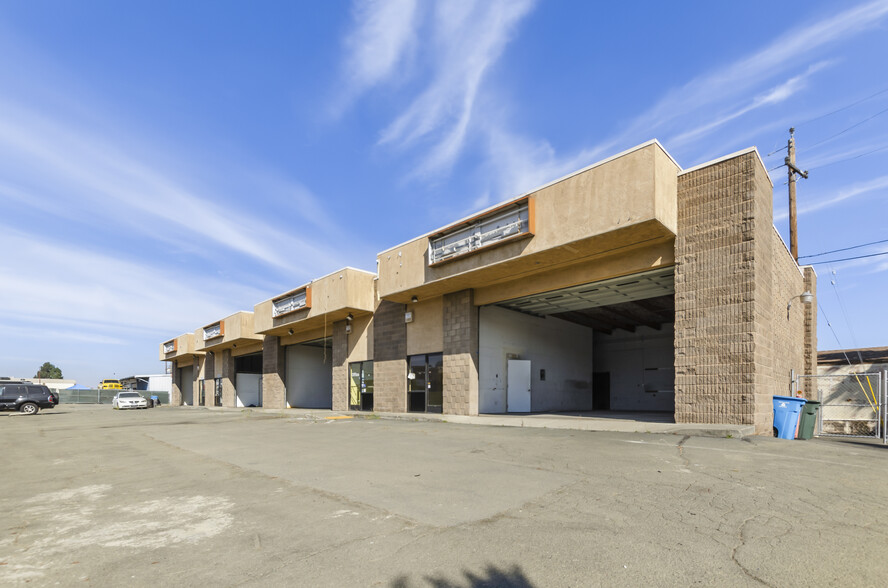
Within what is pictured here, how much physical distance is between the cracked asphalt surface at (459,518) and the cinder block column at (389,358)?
12158 millimetres

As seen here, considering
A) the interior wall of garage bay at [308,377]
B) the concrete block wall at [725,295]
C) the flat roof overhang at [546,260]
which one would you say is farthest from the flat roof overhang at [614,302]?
the interior wall of garage bay at [308,377]

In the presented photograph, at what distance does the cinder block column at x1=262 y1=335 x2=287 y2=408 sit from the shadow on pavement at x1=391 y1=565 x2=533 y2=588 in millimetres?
29334

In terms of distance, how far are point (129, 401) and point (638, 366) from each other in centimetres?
3749

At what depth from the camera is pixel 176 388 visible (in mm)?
51438

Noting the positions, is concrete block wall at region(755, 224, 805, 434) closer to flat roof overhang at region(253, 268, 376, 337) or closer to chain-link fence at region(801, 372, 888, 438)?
chain-link fence at region(801, 372, 888, 438)

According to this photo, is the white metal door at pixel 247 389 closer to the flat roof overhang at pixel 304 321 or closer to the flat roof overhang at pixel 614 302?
the flat roof overhang at pixel 304 321

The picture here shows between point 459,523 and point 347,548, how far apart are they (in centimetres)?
116

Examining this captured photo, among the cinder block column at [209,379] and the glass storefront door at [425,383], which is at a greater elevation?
the glass storefront door at [425,383]

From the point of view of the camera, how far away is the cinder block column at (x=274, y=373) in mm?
30875

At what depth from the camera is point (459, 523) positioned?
4.78 m

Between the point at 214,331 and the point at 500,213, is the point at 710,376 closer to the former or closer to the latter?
the point at 500,213

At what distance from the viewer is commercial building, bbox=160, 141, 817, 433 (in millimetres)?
12172

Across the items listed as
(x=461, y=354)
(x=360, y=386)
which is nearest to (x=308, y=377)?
(x=360, y=386)

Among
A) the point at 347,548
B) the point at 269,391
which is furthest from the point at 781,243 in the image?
the point at 269,391
